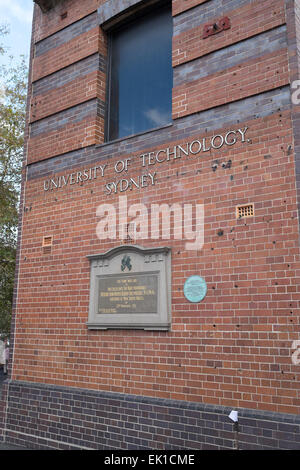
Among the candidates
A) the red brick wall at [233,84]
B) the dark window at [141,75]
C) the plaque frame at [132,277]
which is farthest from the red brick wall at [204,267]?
the dark window at [141,75]

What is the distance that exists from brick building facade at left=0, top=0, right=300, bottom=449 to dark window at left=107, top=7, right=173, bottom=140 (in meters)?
0.25

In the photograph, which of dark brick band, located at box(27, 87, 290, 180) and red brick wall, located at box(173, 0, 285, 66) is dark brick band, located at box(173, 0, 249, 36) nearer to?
red brick wall, located at box(173, 0, 285, 66)

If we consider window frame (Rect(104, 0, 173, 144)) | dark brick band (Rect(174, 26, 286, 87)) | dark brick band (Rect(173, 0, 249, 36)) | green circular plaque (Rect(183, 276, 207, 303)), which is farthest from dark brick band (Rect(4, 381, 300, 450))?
dark brick band (Rect(173, 0, 249, 36))

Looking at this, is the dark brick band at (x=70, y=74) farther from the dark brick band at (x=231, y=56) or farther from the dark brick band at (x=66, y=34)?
the dark brick band at (x=231, y=56)

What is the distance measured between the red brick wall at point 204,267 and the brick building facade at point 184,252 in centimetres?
2

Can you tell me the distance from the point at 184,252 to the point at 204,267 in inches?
16.6

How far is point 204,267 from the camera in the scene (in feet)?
20.2

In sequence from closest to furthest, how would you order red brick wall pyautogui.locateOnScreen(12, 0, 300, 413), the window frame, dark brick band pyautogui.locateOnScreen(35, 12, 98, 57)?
red brick wall pyautogui.locateOnScreen(12, 0, 300, 413), the window frame, dark brick band pyautogui.locateOnScreen(35, 12, 98, 57)

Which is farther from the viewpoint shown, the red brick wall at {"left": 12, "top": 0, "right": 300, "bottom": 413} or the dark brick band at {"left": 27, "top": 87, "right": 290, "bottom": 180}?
the dark brick band at {"left": 27, "top": 87, "right": 290, "bottom": 180}

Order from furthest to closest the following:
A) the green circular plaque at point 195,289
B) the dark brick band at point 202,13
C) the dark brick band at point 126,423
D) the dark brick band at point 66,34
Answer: the dark brick band at point 66,34
the dark brick band at point 202,13
the green circular plaque at point 195,289
the dark brick band at point 126,423

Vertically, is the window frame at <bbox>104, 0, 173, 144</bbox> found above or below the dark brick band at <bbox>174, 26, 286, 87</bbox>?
above

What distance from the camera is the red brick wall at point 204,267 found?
549 cm

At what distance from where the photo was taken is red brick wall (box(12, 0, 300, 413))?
5.49 metres
